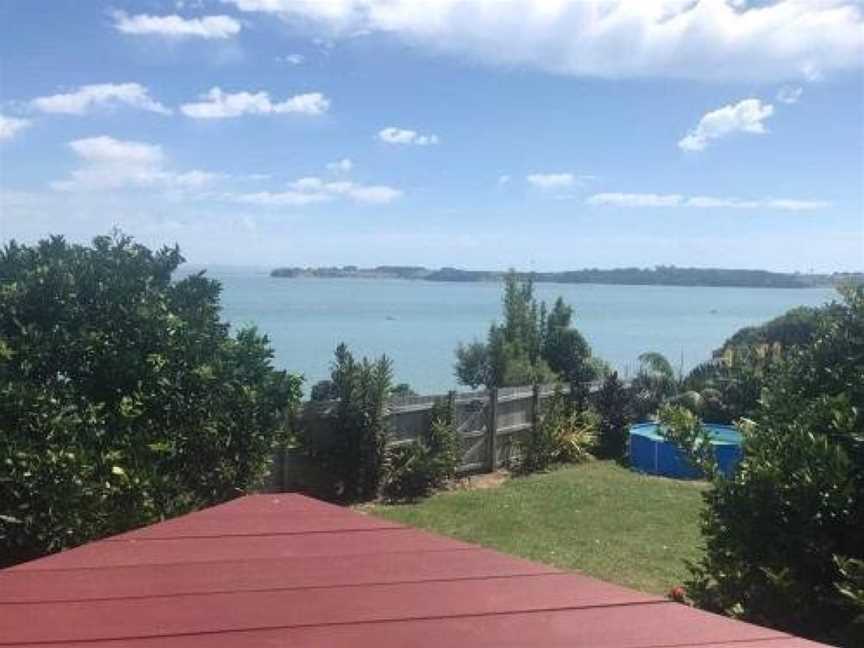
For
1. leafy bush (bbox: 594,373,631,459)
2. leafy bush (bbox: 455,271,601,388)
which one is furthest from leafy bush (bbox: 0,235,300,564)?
leafy bush (bbox: 455,271,601,388)

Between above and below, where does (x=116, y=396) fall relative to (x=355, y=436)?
above

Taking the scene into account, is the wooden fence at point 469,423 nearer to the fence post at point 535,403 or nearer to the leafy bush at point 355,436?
the fence post at point 535,403

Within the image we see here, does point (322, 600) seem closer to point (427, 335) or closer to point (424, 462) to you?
point (424, 462)

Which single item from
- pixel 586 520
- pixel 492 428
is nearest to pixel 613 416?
pixel 492 428

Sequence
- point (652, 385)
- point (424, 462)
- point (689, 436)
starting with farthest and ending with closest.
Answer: point (652, 385) → point (424, 462) → point (689, 436)

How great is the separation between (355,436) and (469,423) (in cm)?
252

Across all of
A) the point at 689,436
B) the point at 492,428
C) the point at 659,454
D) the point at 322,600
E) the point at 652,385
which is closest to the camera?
the point at 322,600

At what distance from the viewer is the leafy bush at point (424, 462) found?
38.7 ft

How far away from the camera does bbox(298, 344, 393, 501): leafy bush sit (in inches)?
453

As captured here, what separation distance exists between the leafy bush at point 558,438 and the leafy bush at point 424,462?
74.9 inches

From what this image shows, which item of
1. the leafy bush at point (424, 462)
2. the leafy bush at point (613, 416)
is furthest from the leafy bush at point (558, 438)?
the leafy bush at point (424, 462)

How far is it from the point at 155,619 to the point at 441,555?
2.79ft

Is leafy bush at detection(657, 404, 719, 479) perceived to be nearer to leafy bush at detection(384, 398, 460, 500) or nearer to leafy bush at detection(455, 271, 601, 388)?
leafy bush at detection(384, 398, 460, 500)

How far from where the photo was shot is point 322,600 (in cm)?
217
